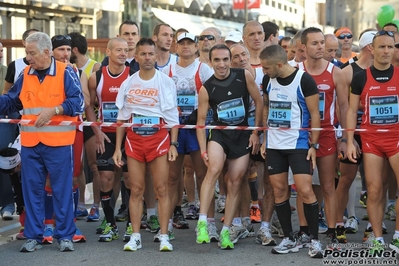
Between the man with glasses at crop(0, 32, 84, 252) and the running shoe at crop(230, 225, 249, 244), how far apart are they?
1.58 m

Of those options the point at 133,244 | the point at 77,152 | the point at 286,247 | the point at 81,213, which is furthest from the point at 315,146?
the point at 81,213

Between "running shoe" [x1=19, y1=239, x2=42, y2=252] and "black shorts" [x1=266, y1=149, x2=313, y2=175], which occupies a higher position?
"black shorts" [x1=266, y1=149, x2=313, y2=175]

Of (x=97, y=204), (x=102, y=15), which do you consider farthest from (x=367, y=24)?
(x=97, y=204)

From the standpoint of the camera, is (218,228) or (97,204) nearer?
(218,228)

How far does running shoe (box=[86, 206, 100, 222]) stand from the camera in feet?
32.6

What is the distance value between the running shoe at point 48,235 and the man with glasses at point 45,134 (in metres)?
0.21

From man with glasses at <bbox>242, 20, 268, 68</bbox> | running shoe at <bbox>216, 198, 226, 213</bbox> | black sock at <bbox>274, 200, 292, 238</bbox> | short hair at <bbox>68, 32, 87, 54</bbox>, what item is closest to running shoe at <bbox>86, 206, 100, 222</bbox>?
running shoe at <bbox>216, 198, 226, 213</bbox>

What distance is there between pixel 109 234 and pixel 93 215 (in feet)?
4.32

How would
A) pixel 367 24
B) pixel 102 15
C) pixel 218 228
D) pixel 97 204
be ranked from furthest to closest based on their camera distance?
1. pixel 367 24
2. pixel 102 15
3. pixel 97 204
4. pixel 218 228

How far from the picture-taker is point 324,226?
927cm

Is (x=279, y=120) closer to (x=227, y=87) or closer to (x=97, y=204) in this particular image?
(x=227, y=87)

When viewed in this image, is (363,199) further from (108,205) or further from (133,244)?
(133,244)

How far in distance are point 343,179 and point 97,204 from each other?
3033 mm

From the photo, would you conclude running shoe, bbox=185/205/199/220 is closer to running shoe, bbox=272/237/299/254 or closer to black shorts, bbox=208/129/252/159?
black shorts, bbox=208/129/252/159
